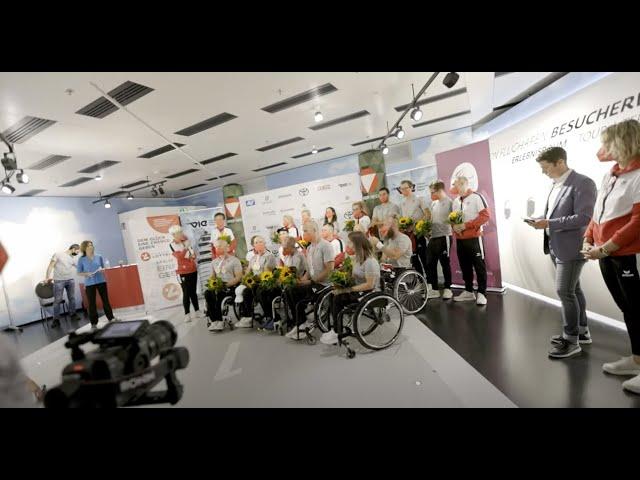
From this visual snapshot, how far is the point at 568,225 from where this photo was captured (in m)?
2.29

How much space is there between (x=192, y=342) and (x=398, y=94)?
4955 mm

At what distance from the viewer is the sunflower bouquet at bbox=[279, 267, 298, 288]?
3785mm

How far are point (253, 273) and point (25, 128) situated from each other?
378 cm

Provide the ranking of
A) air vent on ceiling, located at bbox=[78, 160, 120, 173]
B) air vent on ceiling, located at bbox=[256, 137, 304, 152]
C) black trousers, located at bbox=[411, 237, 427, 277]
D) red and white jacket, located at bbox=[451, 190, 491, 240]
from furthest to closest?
1. air vent on ceiling, located at bbox=[256, 137, 304, 152]
2. air vent on ceiling, located at bbox=[78, 160, 120, 173]
3. black trousers, located at bbox=[411, 237, 427, 277]
4. red and white jacket, located at bbox=[451, 190, 491, 240]

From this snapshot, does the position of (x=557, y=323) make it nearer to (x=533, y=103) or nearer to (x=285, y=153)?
Result: (x=533, y=103)

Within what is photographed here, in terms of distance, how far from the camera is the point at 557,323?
3193mm

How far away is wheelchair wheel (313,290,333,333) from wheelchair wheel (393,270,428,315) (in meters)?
1.03

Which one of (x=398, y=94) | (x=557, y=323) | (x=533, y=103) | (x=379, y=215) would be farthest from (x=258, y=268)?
(x=533, y=103)

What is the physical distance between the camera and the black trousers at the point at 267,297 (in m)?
4.21

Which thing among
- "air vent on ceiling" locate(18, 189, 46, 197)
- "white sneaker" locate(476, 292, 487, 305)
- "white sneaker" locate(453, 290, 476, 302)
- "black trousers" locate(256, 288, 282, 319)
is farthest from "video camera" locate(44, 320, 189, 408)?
"air vent on ceiling" locate(18, 189, 46, 197)

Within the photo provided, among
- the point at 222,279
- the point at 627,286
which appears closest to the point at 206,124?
the point at 222,279

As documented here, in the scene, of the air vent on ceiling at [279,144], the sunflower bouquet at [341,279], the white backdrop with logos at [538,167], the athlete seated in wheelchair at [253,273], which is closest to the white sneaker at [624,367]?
the white backdrop with logos at [538,167]

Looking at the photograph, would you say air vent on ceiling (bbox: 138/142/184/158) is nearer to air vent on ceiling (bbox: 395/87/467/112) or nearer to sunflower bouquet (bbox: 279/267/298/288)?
sunflower bouquet (bbox: 279/267/298/288)

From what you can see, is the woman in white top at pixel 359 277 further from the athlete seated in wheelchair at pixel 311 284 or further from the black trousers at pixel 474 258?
the black trousers at pixel 474 258
